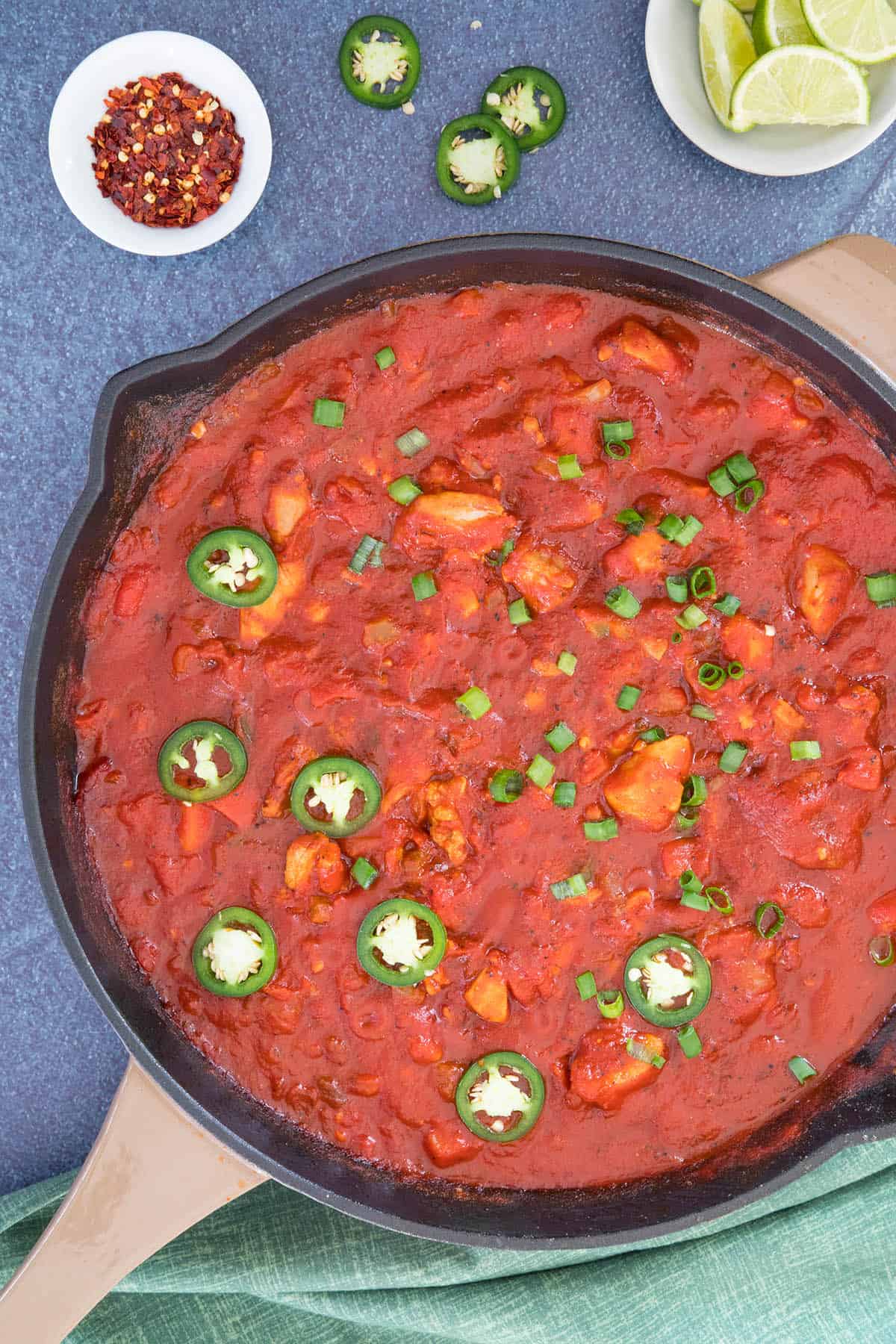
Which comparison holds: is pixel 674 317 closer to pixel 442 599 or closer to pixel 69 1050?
pixel 442 599

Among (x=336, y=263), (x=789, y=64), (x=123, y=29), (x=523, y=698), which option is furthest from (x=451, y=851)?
(x=123, y=29)

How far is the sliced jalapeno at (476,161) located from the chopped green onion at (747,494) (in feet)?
4.34

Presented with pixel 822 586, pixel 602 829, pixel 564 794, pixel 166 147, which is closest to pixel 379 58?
pixel 166 147

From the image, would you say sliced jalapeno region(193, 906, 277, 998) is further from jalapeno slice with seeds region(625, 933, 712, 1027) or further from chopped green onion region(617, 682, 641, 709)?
chopped green onion region(617, 682, 641, 709)

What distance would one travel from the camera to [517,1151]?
12.7ft

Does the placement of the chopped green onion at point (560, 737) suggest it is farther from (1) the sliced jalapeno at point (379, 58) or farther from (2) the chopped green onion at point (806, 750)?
(1) the sliced jalapeno at point (379, 58)

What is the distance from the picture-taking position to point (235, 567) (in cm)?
352

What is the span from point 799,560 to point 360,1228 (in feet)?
9.27

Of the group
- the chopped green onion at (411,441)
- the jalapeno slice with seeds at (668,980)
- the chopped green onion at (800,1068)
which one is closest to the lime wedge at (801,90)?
the chopped green onion at (411,441)

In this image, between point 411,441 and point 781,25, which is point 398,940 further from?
point 781,25

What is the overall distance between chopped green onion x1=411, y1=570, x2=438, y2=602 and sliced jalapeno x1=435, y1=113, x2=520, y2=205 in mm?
1331

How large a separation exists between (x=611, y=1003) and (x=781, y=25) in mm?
3160

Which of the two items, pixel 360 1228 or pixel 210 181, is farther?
pixel 360 1228

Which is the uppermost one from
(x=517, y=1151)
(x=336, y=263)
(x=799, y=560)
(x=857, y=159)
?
(x=336, y=263)
